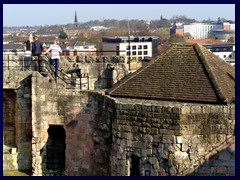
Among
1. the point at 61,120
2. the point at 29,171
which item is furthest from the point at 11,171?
the point at 61,120

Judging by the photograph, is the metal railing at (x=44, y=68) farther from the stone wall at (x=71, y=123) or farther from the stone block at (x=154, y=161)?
the stone block at (x=154, y=161)

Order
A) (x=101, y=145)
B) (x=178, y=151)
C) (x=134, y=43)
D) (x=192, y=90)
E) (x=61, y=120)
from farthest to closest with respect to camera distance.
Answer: (x=134, y=43), (x=61, y=120), (x=101, y=145), (x=192, y=90), (x=178, y=151)

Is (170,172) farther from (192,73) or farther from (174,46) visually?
(174,46)

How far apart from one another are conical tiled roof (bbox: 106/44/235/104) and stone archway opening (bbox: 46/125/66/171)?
281 cm

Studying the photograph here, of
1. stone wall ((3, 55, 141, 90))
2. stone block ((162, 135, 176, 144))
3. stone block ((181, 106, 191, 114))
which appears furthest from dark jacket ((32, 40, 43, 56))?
stone block ((181, 106, 191, 114))

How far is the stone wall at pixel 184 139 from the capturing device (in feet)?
51.9

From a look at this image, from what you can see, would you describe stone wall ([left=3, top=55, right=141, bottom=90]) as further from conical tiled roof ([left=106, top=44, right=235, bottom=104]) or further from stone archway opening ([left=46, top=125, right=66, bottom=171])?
conical tiled roof ([left=106, top=44, right=235, bottom=104])

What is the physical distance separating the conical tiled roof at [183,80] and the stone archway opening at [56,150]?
281 cm

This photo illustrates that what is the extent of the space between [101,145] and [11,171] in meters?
3.92

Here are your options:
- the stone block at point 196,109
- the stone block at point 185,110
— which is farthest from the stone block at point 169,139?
the stone block at point 196,109

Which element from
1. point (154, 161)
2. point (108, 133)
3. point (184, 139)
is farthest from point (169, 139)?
point (108, 133)

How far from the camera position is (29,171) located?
795 inches

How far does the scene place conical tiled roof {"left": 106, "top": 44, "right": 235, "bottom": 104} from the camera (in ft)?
54.9

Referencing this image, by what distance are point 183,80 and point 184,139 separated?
7.25 feet
